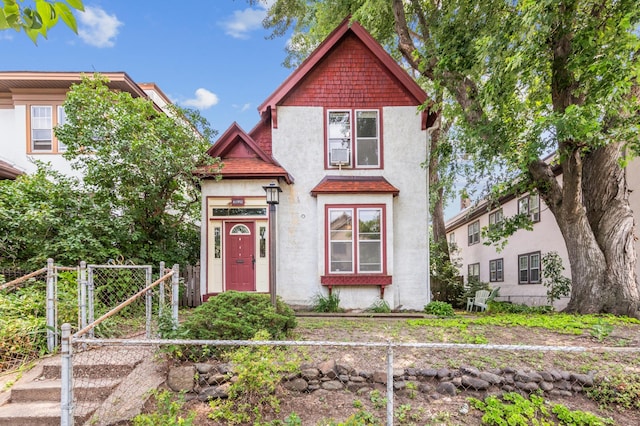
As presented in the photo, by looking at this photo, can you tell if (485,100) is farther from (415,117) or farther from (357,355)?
(357,355)

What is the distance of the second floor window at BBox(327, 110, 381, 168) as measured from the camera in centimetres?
1093

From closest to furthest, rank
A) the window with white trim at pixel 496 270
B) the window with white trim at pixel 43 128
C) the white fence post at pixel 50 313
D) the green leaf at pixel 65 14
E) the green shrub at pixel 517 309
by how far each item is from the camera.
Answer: the green leaf at pixel 65 14, the white fence post at pixel 50 313, the green shrub at pixel 517 309, the window with white trim at pixel 43 128, the window with white trim at pixel 496 270

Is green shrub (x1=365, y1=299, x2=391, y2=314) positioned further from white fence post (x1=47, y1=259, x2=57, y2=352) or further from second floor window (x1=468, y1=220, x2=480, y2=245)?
second floor window (x1=468, y1=220, x2=480, y2=245)

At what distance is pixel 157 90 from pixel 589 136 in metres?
16.7

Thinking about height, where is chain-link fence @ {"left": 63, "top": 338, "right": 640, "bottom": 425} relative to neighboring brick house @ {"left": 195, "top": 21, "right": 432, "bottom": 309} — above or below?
below

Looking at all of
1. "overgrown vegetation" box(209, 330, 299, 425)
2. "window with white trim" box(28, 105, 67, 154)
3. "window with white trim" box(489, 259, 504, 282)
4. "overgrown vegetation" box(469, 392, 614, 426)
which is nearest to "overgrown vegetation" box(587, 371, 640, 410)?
"overgrown vegetation" box(469, 392, 614, 426)

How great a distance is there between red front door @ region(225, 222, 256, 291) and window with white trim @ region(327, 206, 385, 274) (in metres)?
2.28

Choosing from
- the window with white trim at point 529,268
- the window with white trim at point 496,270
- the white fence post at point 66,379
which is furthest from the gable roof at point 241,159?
the window with white trim at point 496,270

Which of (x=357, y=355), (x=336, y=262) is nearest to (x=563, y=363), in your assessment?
(x=357, y=355)

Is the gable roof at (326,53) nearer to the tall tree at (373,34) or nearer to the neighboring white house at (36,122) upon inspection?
the tall tree at (373,34)

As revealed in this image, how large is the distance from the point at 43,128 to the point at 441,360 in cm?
1513

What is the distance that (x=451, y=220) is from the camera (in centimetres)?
2562

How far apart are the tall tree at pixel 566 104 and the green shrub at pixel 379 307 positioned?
15.9 ft

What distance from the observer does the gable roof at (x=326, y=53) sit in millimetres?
10742
